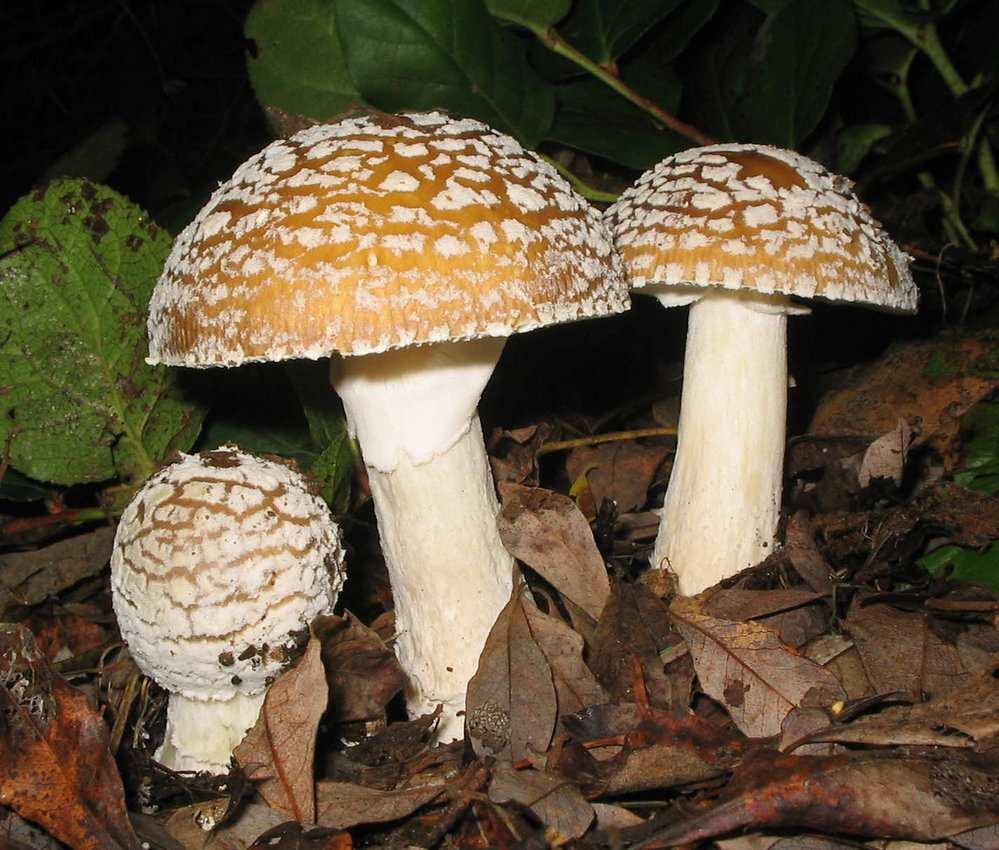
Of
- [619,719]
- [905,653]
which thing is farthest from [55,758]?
[905,653]

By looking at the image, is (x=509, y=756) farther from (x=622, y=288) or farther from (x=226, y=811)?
(x=622, y=288)

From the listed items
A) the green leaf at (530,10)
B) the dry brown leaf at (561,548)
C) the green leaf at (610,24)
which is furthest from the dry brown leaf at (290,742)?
the green leaf at (610,24)

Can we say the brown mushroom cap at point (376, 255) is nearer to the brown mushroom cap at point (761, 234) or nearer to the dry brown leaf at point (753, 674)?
the brown mushroom cap at point (761, 234)

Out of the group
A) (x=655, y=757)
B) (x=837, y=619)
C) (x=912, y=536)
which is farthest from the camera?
(x=912, y=536)

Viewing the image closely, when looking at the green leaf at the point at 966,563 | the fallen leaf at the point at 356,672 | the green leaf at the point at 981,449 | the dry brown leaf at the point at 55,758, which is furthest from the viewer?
the green leaf at the point at 981,449

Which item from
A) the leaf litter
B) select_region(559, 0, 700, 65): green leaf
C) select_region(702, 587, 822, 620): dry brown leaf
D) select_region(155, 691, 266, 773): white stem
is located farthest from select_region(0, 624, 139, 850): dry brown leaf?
select_region(559, 0, 700, 65): green leaf

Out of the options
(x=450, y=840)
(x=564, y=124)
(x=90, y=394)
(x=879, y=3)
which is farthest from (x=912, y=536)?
(x=90, y=394)

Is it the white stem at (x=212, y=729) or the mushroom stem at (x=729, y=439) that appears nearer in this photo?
the white stem at (x=212, y=729)
